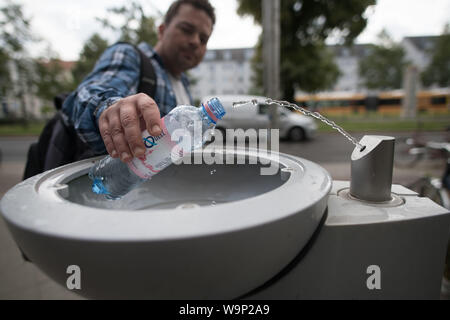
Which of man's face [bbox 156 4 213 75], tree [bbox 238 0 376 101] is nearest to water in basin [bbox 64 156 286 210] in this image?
man's face [bbox 156 4 213 75]

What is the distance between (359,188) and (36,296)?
165 centimetres

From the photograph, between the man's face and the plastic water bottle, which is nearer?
the plastic water bottle

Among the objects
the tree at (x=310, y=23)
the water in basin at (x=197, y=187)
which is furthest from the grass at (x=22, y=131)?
the water in basin at (x=197, y=187)

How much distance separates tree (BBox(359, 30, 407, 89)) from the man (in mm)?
33326

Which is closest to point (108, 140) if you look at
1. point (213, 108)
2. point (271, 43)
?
point (213, 108)

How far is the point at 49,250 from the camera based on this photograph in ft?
1.25

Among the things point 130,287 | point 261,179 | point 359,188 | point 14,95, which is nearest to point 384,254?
point 359,188

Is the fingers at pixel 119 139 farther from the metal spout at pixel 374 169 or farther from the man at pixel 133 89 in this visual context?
the metal spout at pixel 374 169

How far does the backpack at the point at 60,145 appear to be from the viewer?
1.09m

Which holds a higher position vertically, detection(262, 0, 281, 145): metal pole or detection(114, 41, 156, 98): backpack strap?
detection(262, 0, 281, 145): metal pole

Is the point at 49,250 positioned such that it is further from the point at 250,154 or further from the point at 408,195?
the point at 408,195

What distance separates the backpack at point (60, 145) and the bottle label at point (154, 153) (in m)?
0.50

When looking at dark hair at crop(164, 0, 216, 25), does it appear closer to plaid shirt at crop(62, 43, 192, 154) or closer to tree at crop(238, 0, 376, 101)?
plaid shirt at crop(62, 43, 192, 154)

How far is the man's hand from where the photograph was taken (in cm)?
57
